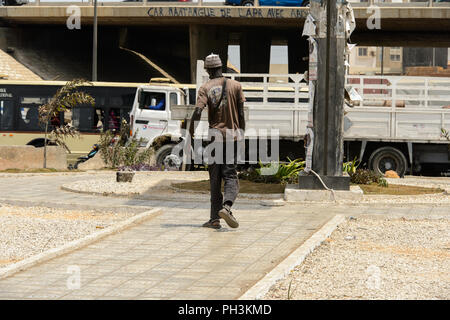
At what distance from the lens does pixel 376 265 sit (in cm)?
752

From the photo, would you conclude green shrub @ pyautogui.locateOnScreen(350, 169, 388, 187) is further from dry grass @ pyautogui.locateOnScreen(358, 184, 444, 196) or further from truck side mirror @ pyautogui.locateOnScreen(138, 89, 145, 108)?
truck side mirror @ pyautogui.locateOnScreen(138, 89, 145, 108)

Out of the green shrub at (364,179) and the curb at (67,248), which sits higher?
the green shrub at (364,179)

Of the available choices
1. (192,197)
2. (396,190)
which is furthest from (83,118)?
(192,197)

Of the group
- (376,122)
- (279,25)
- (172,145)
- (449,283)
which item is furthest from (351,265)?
(279,25)

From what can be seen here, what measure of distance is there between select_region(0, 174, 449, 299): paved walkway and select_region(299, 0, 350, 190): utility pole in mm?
959

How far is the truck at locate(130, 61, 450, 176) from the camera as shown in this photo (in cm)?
1928

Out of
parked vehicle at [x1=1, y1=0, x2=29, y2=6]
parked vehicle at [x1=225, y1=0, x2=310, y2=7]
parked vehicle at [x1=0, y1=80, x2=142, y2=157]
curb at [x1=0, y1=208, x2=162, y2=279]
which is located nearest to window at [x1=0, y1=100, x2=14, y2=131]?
parked vehicle at [x1=0, y1=80, x2=142, y2=157]

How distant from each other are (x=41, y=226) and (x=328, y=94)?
5388 millimetres

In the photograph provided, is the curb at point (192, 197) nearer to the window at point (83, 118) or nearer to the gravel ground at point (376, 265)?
the gravel ground at point (376, 265)

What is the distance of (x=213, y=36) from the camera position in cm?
4828

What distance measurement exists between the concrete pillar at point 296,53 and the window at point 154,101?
1102 inches

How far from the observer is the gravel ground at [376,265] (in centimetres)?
628

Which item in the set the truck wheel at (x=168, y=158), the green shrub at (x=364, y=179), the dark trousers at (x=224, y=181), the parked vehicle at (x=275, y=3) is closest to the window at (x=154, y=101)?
the truck wheel at (x=168, y=158)
